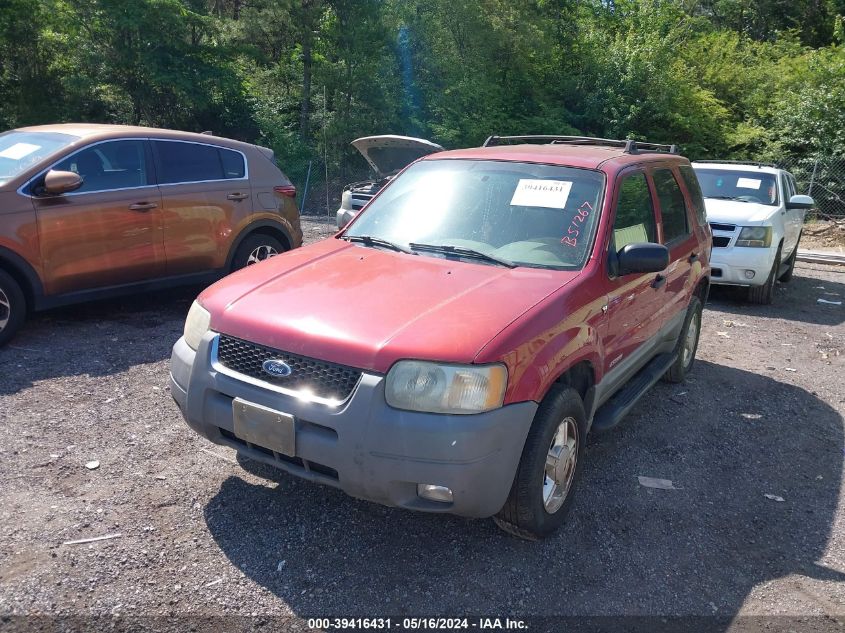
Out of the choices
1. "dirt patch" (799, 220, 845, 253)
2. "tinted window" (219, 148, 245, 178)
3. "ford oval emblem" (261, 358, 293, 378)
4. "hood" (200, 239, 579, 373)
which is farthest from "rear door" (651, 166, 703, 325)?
"dirt patch" (799, 220, 845, 253)

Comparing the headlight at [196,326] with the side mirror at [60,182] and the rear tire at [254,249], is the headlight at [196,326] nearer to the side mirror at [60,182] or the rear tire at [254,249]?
the side mirror at [60,182]

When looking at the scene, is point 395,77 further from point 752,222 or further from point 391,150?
point 752,222

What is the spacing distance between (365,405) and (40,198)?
4.15 metres

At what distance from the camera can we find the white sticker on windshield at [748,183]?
9.78m

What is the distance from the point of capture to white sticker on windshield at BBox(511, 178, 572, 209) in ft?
13.0

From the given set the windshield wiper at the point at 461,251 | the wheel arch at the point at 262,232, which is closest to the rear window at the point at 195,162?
the wheel arch at the point at 262,232

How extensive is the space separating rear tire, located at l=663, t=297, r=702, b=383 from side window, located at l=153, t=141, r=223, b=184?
4.60 m

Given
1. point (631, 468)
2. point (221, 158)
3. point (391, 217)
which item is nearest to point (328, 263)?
point (391, 217)

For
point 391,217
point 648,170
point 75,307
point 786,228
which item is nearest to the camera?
point 391,217

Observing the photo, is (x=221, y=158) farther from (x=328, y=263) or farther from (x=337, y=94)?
(x=337, y=94)

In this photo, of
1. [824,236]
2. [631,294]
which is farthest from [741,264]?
[824,236]

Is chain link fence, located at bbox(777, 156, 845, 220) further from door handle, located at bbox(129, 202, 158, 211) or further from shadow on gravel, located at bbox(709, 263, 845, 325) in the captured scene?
door handle, located at bbox(129, 202, 158, 211)

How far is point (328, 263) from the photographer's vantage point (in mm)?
3801

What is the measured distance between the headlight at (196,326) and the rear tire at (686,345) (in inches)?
146
